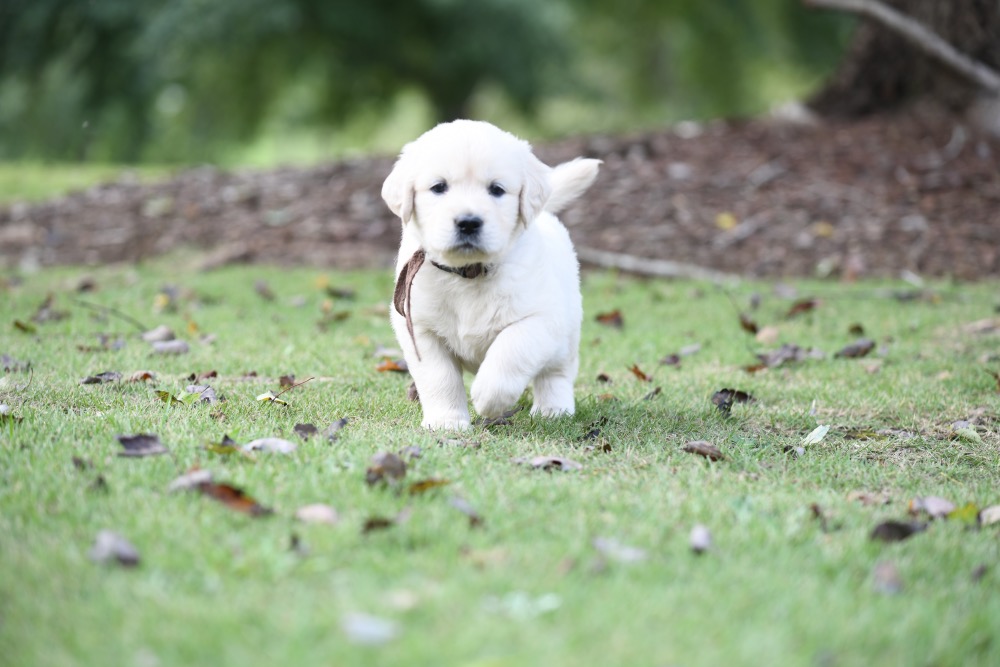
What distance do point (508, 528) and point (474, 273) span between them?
1412 millimetres

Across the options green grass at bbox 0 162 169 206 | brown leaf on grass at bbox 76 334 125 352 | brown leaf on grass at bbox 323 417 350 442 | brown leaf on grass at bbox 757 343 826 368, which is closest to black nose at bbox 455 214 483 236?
brown leaf on grass at bbox 323 417 350 442

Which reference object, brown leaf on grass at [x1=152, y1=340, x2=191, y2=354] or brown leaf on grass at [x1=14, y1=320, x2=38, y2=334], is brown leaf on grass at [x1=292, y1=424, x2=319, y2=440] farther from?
brown leaf on grass at [x1=14, y1=320, x2=38, y2=334]

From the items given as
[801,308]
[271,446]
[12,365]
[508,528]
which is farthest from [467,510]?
[801,308]

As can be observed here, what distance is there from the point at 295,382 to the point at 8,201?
873cm

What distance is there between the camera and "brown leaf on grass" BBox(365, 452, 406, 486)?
10.2ft

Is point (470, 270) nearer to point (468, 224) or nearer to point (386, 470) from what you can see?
point (468, 224)

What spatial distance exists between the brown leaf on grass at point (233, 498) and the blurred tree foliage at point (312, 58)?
1296 cm

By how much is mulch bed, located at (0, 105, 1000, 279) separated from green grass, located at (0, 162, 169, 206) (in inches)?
51.7

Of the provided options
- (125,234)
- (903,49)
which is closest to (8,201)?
(125,234)

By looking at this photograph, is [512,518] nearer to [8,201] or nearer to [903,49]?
Answer: [903,49]

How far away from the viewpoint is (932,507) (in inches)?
125

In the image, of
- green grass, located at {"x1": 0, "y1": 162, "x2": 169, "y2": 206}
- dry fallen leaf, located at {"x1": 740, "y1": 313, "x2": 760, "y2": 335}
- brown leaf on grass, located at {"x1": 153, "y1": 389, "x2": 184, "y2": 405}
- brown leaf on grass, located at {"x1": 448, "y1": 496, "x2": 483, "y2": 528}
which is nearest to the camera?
brown leaf on grass, located at {"x1": 448, "y1": 496, "x2": 483, "y2": 528}

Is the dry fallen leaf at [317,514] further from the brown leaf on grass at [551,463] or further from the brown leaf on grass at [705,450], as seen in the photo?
the brown leaf on grass at [705,450]

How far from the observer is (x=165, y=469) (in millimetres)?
3143
